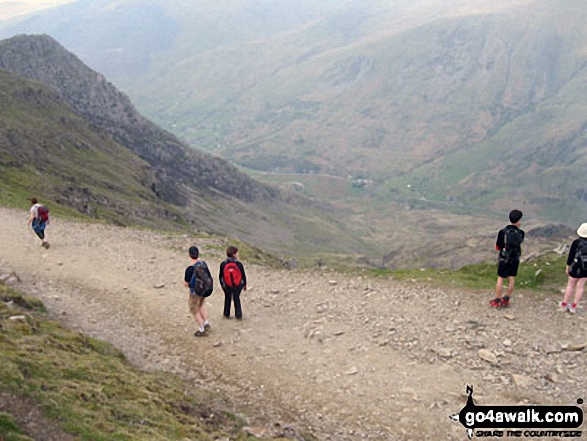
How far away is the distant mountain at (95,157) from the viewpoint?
244 ft

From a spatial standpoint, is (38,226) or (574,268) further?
(38,226)

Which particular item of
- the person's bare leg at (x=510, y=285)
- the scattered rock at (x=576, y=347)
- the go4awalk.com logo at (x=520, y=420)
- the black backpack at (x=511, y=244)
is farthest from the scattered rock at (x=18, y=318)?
the scattered rock at (x=576, y=347)

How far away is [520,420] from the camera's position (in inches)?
583

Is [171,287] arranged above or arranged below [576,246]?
below

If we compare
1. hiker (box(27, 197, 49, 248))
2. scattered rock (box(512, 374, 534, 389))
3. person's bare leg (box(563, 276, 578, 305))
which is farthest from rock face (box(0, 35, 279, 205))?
scattered rock (box(512, 374, 534, 389))

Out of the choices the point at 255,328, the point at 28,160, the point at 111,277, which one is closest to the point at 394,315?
the point at 255,328

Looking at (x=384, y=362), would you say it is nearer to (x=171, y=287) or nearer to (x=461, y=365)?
(x=461, y=365)

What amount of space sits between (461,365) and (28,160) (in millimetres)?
75652

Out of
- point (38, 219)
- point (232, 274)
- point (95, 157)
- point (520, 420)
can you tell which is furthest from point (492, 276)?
point (95, 157)

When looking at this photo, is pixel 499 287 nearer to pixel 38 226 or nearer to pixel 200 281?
pixel 200 281

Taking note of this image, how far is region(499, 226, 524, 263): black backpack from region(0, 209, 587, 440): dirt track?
7.15 feet

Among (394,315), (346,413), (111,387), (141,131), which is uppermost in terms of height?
(141,131)

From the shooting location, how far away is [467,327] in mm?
19812

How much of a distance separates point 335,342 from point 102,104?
171 meters
